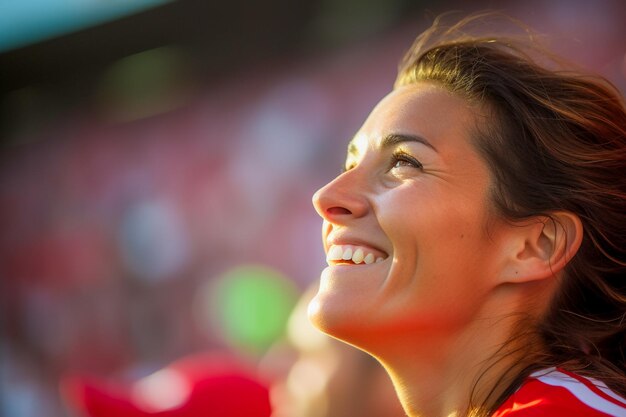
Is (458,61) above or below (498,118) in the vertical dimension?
above

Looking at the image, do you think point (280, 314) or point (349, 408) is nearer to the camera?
point (349, 408)

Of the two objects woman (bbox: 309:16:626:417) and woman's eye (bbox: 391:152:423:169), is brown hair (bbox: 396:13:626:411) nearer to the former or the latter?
woman (bbox: 309:16:626:417)

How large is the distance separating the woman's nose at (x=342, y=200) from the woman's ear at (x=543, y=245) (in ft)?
0.87

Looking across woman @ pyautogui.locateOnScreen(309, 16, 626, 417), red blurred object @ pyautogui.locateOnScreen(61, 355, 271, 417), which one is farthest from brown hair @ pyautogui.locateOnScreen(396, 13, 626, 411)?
red blurred object @ pyautogui.locateOnScreen(61, 355, 271, 417)

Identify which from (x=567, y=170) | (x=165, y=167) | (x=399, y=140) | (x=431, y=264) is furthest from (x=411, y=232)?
(x=165, y=167)

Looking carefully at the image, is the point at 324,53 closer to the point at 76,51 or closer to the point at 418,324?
the point at 76,51

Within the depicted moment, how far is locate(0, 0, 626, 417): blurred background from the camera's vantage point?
12.0ft

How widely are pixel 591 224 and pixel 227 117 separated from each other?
9.26 ft

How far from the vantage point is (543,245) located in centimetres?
146

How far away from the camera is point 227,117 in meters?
4.12

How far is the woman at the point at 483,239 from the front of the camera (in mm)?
1392

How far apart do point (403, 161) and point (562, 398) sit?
49 cm

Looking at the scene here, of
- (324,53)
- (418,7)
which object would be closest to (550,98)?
(418,7)

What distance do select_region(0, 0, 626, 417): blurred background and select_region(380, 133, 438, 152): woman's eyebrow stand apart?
1.83 meters
